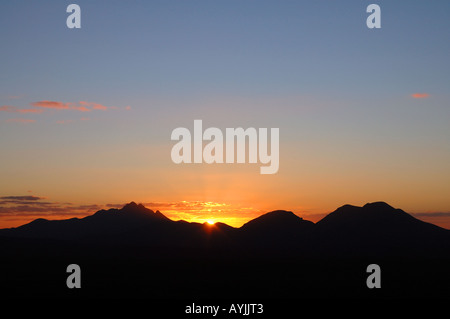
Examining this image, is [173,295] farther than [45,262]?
No

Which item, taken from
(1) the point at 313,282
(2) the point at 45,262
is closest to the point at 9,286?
(2) the point at 45,262

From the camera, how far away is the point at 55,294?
303ft

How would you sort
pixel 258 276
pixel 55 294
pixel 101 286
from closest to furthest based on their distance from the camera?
pixel 55 294
pixel 101 286
pixel 258 276

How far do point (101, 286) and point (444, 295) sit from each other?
213ft
